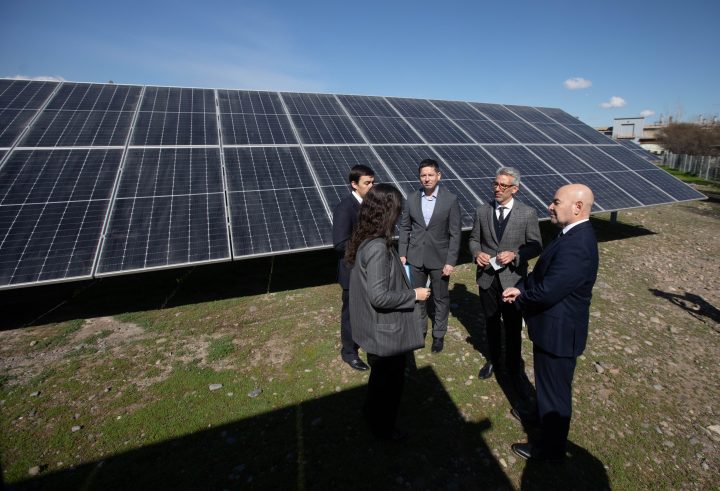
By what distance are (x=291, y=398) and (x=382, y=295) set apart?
2.17 meters

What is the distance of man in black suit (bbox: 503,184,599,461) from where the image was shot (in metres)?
2.82

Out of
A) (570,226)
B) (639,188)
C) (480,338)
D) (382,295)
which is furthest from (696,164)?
(382,295)

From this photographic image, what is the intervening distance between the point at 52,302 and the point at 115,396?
12.2 feet

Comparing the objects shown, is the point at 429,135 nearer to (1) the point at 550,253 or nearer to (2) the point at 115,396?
(1) the point at 550,253

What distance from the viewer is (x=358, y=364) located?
4.61m

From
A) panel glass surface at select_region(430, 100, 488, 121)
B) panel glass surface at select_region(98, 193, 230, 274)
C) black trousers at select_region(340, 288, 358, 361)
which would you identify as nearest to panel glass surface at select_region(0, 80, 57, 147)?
panel glass surface at select_region(98, 193, 230, 274)

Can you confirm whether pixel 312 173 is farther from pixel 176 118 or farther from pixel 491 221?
pixel 491 221

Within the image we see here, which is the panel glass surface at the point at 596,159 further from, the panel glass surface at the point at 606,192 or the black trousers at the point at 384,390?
the black trousers at the point at 384,390

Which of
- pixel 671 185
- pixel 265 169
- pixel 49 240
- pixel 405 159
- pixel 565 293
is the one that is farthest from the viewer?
pixel 671 185

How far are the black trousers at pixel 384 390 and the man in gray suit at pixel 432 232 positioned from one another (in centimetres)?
170

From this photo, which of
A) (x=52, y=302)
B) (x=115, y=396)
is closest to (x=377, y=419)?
(x=115, y=396)

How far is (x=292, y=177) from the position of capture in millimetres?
6914

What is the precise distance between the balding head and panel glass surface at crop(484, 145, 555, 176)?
6333mm

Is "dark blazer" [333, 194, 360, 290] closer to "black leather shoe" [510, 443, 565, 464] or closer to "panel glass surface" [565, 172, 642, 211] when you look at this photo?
"black leather shoe" [510, 443, 565, 464]
